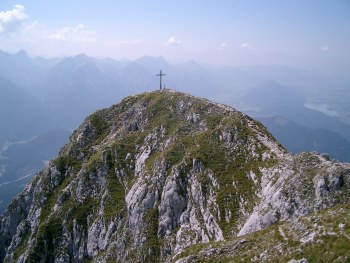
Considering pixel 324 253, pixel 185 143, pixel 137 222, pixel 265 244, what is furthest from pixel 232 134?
pixel 324 253

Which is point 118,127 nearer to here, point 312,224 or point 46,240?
point 46,240

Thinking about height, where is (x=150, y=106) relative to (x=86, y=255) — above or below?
above

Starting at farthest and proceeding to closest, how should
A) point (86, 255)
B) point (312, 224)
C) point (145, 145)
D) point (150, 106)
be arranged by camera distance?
point (150, 106)
point (145, 145)
point (86, 255)
point (312, 224)

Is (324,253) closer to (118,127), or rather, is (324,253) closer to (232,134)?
(232,134)

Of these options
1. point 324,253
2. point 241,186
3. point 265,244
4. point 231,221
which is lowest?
point 231,221

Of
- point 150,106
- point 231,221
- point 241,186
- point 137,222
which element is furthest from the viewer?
point 150,106

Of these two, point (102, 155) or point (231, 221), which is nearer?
point (231, 221)

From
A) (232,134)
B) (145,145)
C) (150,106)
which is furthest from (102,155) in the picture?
(232,134)
